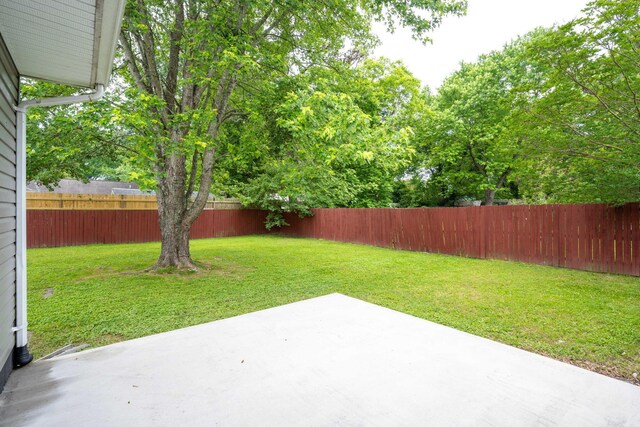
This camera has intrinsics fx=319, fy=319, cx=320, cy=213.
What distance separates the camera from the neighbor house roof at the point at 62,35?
1560mm

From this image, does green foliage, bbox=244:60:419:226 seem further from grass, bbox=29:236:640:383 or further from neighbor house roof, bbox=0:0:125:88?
A: neighbor house roof, bbox=0:0:125:88

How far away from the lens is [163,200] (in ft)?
19.2

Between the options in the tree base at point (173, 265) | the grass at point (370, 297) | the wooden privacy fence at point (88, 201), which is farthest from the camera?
the wooden privacy fence at point (88, 201)

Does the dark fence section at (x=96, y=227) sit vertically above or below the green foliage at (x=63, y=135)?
below

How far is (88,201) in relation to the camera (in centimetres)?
980

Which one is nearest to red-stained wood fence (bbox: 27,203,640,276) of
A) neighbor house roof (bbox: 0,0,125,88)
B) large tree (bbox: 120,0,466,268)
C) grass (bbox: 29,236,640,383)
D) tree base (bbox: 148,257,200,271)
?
grass (bbox: 29,236,640,383)

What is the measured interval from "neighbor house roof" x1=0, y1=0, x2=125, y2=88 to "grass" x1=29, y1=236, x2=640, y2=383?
2.22 metres

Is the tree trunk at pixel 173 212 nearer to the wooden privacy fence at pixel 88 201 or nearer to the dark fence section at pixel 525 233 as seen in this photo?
the wooden privacy fence at pixel 88 201

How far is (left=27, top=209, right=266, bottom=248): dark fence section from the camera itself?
9.02m

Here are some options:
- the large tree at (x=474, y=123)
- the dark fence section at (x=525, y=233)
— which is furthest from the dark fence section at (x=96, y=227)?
the large tree at (x=474, y=123)

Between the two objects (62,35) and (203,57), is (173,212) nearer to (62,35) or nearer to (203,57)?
(203,57)

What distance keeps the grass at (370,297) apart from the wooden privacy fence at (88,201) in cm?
269

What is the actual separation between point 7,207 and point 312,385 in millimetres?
2272

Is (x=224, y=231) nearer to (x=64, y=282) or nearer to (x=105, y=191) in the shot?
(x=64, y=282)
